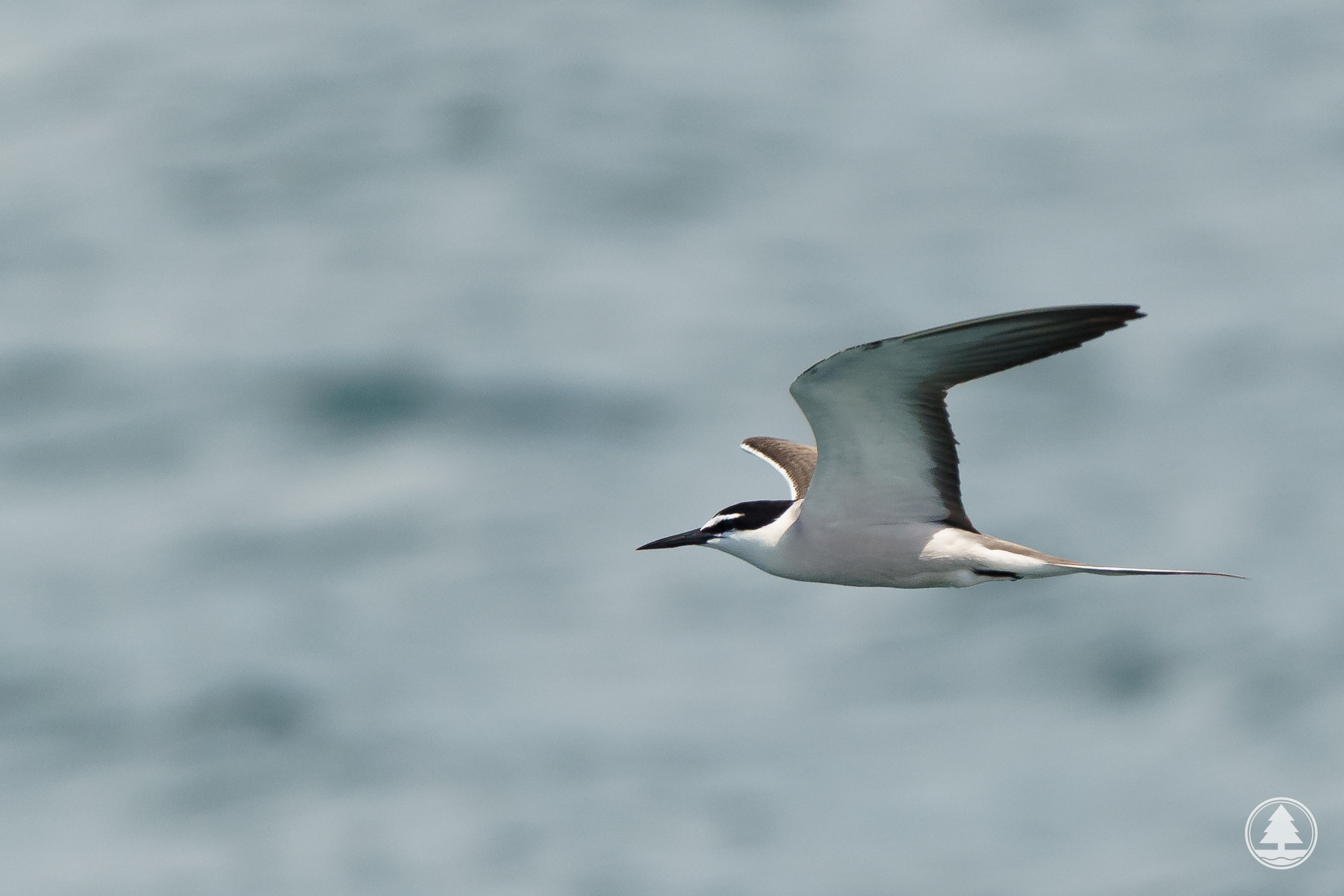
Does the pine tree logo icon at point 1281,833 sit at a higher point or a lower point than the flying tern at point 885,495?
lower

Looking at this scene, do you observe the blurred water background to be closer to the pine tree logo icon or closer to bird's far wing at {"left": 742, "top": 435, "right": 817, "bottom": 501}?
the pine tree logo icon

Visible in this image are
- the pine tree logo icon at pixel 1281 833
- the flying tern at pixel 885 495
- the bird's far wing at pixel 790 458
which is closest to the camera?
the flying tern at pixel 885 495

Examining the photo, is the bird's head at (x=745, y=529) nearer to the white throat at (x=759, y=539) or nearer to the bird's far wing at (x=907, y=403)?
the white throat at (x=759, y=539)

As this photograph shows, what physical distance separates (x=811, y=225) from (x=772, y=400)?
255 inches

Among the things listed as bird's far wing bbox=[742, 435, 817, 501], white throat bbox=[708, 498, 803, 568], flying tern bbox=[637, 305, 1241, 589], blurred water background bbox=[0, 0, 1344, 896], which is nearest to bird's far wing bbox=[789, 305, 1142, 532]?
flying tern bbox=[637, 305, 1241, 589]

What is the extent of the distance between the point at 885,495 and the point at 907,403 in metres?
0.78

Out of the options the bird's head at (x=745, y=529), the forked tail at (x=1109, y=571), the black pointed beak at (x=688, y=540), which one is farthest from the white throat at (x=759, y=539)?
the forked tail at (x=1109, y=571)

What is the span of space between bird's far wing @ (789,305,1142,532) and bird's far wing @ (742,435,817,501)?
3.99 feet

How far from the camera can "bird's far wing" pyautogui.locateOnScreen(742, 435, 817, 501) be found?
12.1 metres

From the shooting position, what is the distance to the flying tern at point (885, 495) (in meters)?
9.64

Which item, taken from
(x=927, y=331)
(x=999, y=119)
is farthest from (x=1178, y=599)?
(x=927, y=331)

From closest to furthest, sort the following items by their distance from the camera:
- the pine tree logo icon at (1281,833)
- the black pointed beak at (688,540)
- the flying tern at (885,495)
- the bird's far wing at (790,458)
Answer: the flying tern at (885,495)
the black pointed beak at (688,540)
the bird's far wing at (790,458)
the pine tree logo icon at (1281,833)

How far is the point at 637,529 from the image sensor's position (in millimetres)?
29281

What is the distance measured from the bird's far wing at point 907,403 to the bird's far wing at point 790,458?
1.22m
